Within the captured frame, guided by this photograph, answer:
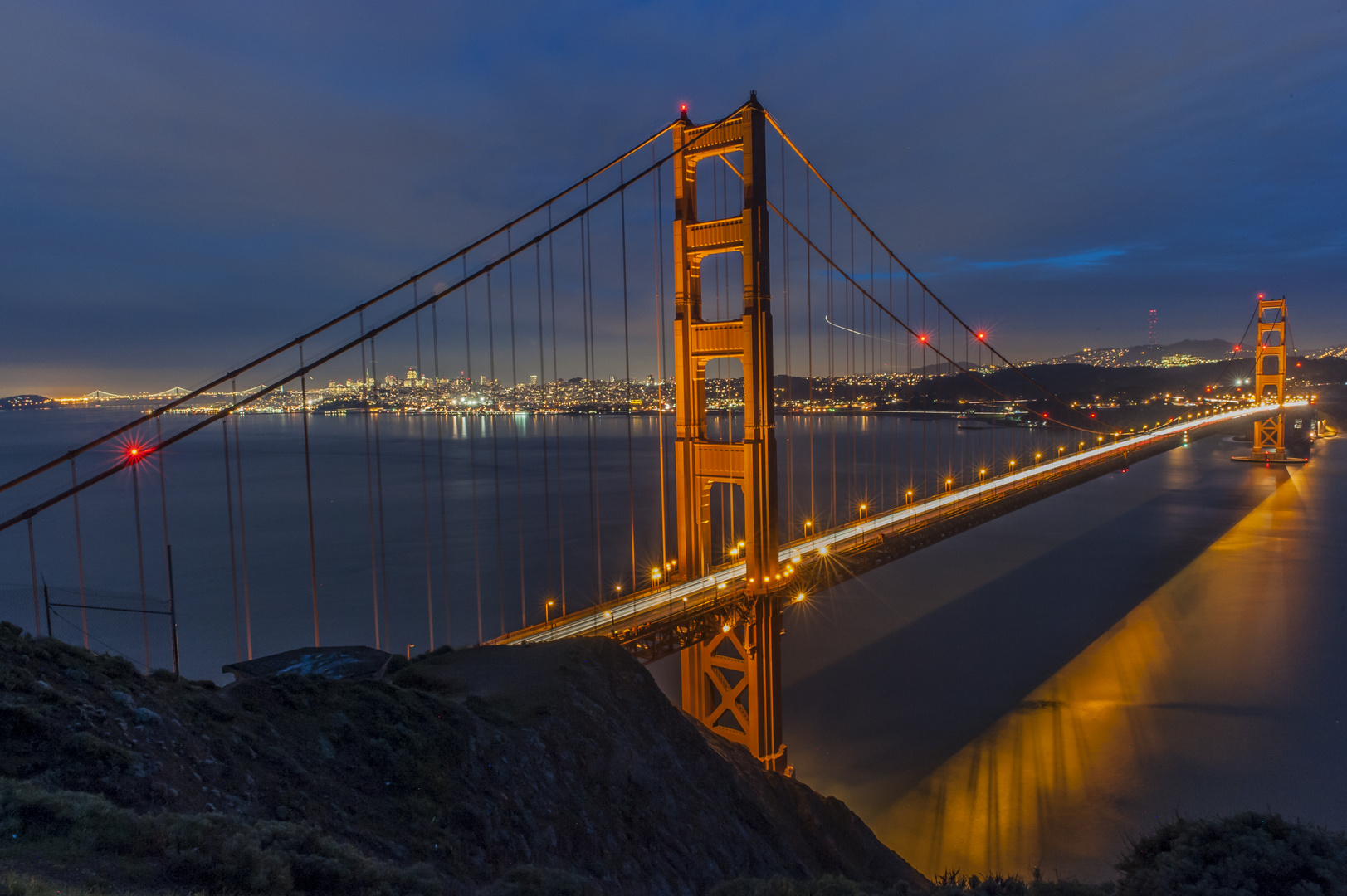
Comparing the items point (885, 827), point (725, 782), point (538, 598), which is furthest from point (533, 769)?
point (538, 598)

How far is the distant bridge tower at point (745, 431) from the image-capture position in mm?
11625

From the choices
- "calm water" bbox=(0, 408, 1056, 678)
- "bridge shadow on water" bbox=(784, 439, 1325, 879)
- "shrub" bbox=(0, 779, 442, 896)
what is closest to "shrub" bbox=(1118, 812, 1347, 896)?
"shrub" bbox=(0, 779, 442, 896)

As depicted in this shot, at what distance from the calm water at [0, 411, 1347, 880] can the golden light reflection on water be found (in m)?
0.06

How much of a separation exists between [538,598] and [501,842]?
18.5 m

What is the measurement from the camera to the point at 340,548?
96.6ft

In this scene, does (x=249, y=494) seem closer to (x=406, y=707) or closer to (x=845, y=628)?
(x=845, y=628)

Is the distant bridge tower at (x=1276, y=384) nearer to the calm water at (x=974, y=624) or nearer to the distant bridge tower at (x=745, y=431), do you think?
the calm water at (x=974, y=624)

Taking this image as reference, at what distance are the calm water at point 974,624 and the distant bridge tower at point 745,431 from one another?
227 cm

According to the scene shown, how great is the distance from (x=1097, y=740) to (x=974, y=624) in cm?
727

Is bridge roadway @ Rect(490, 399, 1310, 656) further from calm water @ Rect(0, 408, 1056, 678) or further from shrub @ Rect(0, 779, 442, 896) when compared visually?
shrub @ Rect(0, 779, 442, 896)

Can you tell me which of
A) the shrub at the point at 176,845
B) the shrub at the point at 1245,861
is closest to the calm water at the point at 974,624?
the shrub at the point at 1245,861

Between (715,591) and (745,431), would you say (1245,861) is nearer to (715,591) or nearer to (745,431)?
(745,431)

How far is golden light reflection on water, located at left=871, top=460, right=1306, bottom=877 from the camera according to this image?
10.6 m

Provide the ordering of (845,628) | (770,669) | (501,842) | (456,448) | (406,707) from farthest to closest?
1. (456,448)
2. (845,628)
3. (770,669)
4. (406,707)
5. (501,842)
